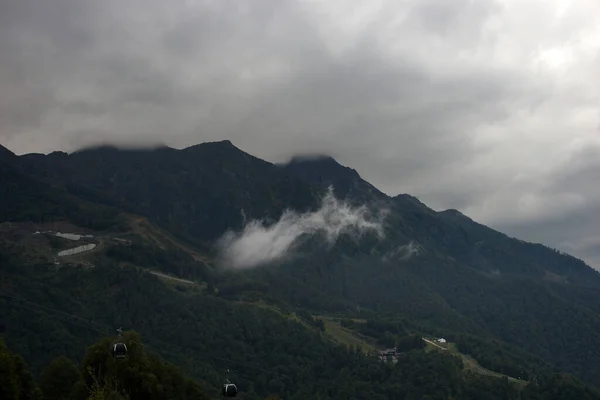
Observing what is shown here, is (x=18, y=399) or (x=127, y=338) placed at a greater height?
(x=127, y=338)

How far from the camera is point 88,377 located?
341 feet

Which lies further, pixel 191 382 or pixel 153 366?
pixel 191 382

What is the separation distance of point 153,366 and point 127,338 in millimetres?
7678

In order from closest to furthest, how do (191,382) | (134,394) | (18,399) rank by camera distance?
1. (18,399)
2. (134,394)
3. (191,382)

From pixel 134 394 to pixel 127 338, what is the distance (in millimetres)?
9744

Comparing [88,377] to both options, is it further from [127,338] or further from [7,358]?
[7,358]

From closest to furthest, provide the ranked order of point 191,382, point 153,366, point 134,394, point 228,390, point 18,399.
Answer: point 228,390
point 18,399
point 134,394
point 153,366
point 191,382

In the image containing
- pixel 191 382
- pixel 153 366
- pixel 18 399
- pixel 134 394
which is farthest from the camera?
pixel 191 382

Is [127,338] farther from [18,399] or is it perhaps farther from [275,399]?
[275,399]

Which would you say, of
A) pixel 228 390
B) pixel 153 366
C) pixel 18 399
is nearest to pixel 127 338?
pixel 153 366

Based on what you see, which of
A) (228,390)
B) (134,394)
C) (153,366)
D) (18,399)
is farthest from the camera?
(153,366)

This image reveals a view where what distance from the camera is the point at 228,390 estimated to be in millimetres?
78312

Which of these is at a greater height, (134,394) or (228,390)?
(228,390)

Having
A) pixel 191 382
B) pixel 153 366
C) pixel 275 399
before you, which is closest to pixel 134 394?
pixel 153 366
